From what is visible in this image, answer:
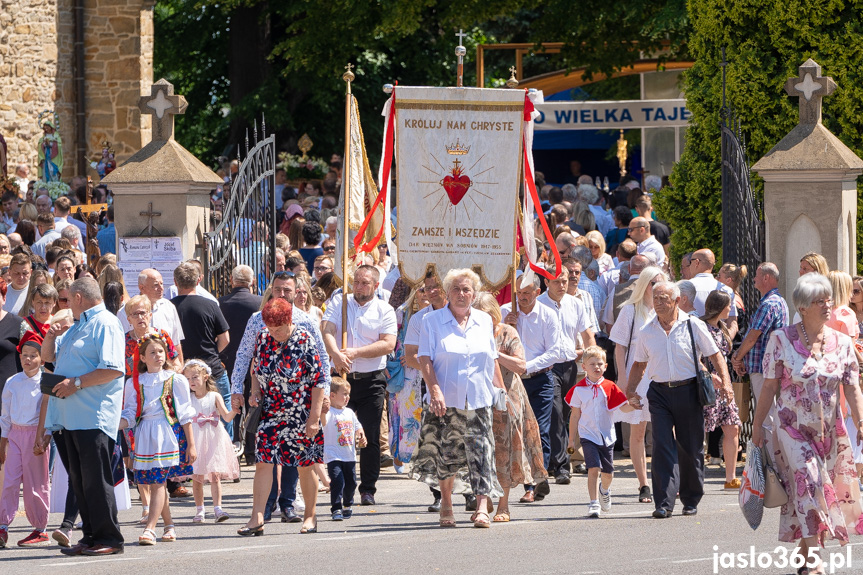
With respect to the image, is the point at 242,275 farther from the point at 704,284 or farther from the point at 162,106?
the point at 704,284

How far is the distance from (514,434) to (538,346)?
1.79m

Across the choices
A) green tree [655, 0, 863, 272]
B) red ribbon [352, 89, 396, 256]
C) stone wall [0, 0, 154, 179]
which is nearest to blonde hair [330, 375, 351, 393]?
red ribbon [352, 89, 396, 256]

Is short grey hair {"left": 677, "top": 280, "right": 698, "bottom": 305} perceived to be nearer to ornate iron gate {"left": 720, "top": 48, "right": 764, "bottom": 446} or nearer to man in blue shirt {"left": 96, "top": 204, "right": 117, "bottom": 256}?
ornate iron gate {"left": 720, "top": 48, "right": 764, "bottom": 446}

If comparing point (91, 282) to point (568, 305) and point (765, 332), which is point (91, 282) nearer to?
point (568, 305)

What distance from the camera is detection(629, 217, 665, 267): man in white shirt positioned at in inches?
596

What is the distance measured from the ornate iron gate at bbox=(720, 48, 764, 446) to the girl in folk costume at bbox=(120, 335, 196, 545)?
5920 mm

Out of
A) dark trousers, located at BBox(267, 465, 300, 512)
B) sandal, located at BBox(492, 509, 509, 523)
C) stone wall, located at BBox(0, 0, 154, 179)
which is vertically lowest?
sandal, located at BBox(492, 509, 509, 523)

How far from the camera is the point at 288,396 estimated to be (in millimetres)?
9859

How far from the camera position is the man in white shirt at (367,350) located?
11.4 m

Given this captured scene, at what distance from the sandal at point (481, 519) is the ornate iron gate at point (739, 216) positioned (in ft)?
15.0

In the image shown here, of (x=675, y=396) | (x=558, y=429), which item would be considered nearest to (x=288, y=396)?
(x=675, y=396)

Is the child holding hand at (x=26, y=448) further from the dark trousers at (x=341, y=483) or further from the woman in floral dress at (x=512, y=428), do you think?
the woman in floral dress at (x=512, y=428)

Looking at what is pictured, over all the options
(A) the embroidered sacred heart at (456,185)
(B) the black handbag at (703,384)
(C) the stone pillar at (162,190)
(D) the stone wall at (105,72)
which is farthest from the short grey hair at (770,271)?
(D) the stone wall at (105,72)

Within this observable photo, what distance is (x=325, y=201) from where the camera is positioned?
19.4 m
